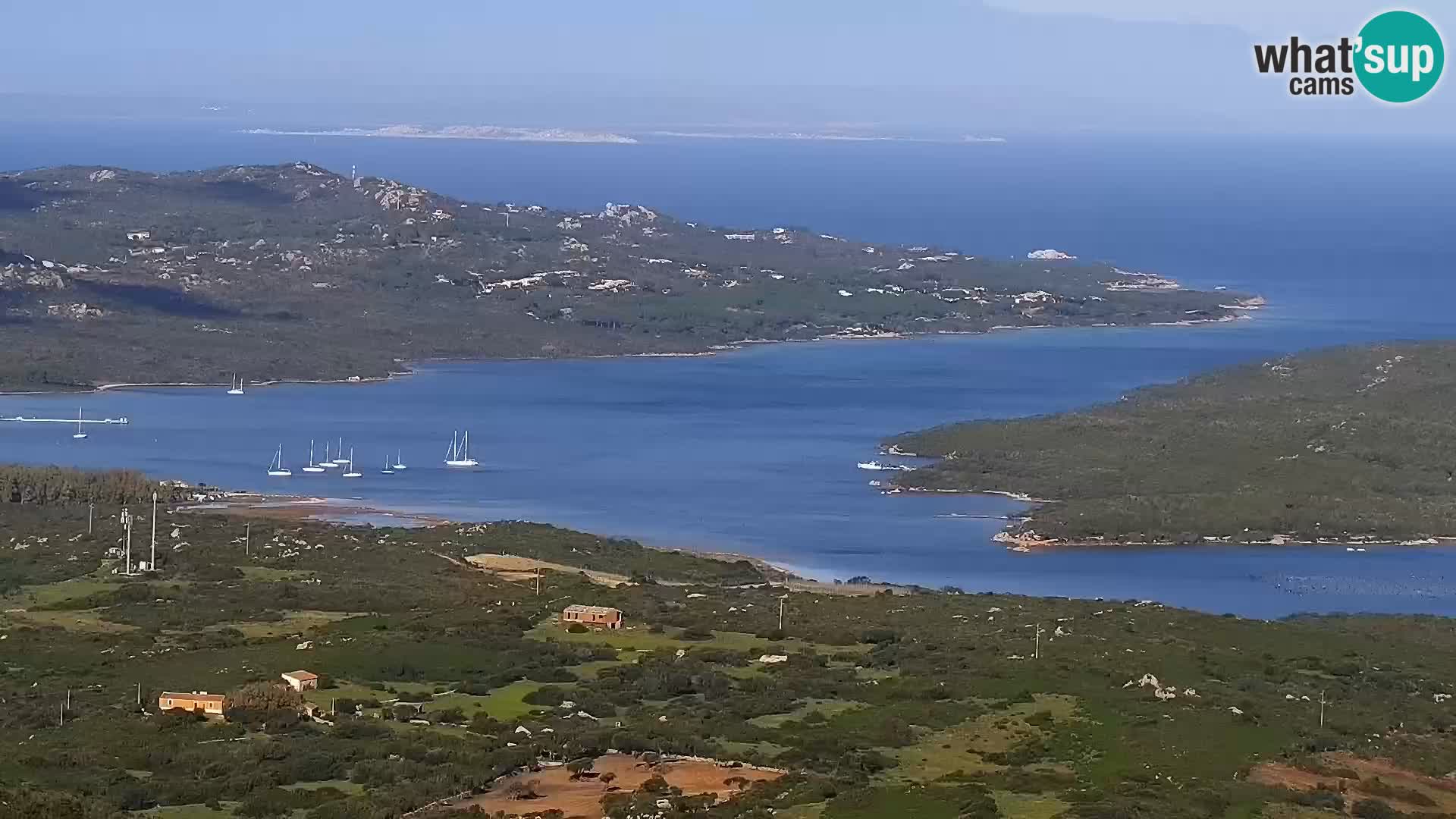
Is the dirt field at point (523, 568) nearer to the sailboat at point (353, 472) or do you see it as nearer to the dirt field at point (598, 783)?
the sailboat at point (353, 472)

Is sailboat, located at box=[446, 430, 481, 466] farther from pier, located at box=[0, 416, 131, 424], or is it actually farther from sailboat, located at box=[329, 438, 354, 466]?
pier, located at box=[0, 416, 131, 424]

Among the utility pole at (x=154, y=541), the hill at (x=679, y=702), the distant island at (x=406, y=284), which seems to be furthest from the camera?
the distant island at (x=406, y=284)

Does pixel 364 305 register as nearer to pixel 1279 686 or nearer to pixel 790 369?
pixel 790 369

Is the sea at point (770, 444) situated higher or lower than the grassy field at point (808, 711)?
lower

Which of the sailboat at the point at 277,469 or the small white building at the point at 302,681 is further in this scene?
the sailboat at the point at 277,469

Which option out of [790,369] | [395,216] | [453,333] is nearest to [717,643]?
[790,369]

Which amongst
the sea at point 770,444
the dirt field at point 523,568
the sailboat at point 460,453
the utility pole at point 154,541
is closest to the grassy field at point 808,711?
the dirt field at point 523,568
